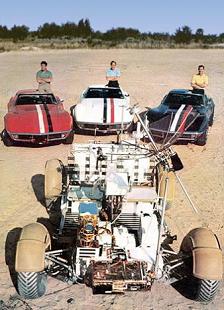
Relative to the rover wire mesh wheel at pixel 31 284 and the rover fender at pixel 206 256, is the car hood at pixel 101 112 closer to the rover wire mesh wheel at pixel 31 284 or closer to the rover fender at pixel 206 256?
the rover fender at pixel 206 256

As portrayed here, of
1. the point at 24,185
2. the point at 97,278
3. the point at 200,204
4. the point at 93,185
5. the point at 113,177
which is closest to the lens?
the point at 97,278

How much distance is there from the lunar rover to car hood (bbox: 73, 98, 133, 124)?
463cm

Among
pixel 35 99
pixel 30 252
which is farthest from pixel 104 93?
pixel 30 252

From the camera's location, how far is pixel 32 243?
622 cm

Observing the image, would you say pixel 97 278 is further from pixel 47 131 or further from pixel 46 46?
pixel 46 46

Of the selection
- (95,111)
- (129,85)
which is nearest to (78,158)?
(95,111)

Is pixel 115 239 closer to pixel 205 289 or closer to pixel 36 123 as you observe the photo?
pixel 205 289

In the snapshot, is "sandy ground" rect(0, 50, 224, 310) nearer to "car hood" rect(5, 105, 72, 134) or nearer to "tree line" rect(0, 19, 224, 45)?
"car hood" rect(5, 105, 72, 134)

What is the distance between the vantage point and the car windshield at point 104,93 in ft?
46.3

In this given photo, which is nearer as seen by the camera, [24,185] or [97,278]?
[97,278]

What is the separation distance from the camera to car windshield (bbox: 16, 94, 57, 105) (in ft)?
42.8

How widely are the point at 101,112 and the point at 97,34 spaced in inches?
1658

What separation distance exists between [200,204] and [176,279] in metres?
3.34

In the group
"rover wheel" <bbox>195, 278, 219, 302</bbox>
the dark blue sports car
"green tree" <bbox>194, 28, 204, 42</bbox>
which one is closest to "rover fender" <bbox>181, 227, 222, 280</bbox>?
A: "rover wheel" <bbox>195, 278, 219, 302</bbox>
